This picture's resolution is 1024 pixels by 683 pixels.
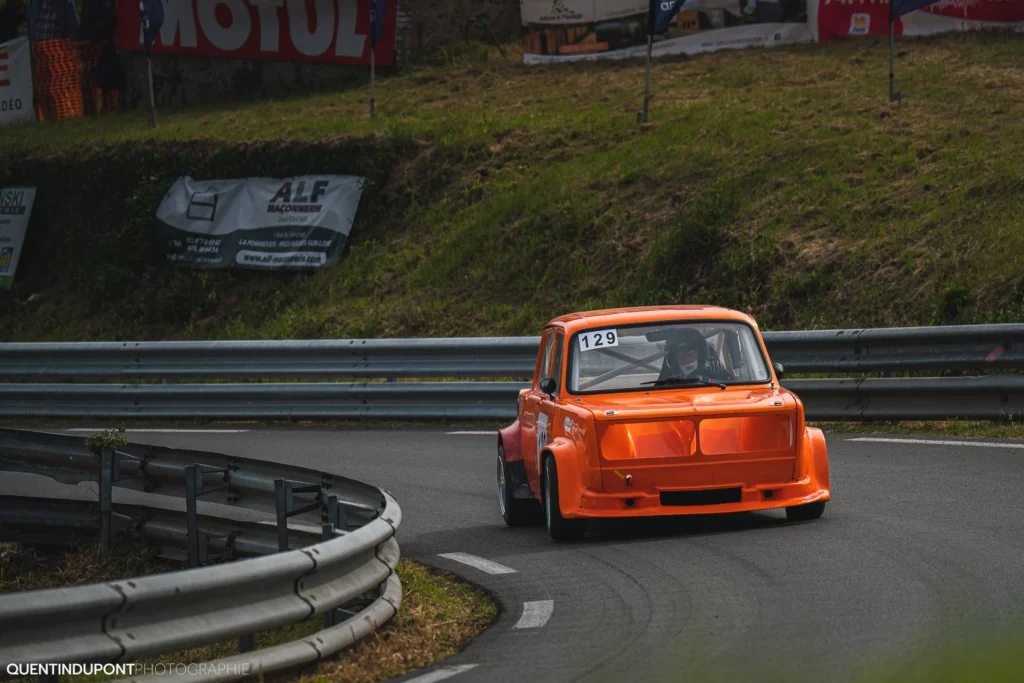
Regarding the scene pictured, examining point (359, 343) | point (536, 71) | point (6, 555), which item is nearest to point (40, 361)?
point (359, 343)

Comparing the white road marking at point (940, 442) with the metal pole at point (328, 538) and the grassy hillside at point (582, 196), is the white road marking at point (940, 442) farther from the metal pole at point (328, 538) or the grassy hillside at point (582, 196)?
the metal pole at point (328, 538)

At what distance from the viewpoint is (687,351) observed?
31.4 ft

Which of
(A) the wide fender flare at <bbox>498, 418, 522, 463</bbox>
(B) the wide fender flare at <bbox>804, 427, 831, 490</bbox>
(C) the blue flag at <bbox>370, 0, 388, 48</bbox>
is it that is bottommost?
(A) the wide fender flare at <bbox>498, 418, 522, 463</bbox>

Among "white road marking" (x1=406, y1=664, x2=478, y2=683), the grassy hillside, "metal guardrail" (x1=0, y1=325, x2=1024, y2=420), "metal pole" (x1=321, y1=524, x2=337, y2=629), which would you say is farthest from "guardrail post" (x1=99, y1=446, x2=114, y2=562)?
the grassy hillside

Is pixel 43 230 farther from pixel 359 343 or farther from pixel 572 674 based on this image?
pixel 572 674

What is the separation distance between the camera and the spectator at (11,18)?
43312 millimetres

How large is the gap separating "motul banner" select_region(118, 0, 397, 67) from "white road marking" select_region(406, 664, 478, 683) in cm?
3148

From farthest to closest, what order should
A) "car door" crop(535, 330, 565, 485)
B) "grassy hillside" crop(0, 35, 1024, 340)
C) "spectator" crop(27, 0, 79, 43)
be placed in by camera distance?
"spectator" crop(27, 0, 79, 43) < "grassy hillside" crop(0, 35, 1024, 340) < "car door" crop(535, 330, 565, 485)

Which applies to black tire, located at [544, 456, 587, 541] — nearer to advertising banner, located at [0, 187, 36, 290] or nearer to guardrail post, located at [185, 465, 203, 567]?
guardrail post, located at [185, 465, 203, 567]

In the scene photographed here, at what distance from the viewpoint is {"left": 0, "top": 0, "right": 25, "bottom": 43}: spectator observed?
43.3 metres

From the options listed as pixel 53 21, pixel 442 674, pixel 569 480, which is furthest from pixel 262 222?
pixel 442 674

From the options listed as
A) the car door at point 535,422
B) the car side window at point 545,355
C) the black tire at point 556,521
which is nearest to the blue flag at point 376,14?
the car side window at point 545,355

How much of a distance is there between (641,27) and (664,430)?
26170 millimetres

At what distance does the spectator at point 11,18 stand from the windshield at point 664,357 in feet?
125
